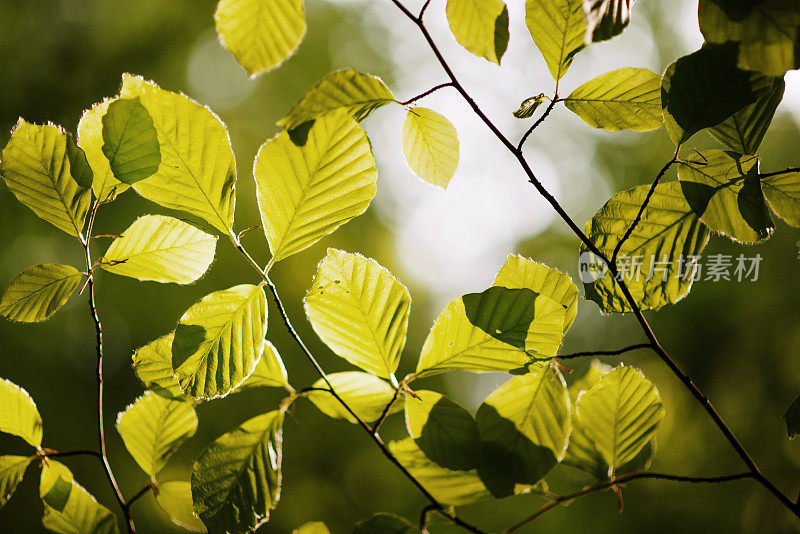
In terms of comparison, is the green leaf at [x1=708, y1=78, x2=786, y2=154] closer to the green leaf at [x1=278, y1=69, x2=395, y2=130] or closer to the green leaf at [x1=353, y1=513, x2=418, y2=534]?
the green leaf at [x1=278, y1=69, x2=395, y2=130]

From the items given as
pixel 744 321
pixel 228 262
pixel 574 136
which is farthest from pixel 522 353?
pixel 574 136

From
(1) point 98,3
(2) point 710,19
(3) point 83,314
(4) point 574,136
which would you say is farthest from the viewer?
(4) point 574,136

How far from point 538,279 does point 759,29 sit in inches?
7.4

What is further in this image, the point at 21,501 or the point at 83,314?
the point at 83,314

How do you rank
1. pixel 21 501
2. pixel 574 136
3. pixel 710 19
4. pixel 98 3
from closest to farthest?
1. pixel 710 19
2. pixel 21 501
3. pixel 98 3
4. pixel 574 136

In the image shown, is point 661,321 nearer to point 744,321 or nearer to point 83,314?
point 744,321

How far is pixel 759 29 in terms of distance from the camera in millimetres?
268

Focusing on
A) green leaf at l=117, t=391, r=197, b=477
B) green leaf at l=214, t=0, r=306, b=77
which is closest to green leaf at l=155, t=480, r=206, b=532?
green leaf at l=117, t=391, r=197, b=477

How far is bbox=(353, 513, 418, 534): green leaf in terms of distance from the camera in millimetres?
350

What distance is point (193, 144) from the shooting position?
318 millimetres

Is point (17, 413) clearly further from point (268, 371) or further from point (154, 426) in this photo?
point (268, 371)

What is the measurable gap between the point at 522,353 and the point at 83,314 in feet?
13.5

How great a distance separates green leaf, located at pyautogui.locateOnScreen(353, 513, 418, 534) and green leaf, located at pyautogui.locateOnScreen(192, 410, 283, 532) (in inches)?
2.5

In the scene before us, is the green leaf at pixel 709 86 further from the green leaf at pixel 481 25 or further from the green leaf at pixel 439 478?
the green leaf at pixel 439 478
